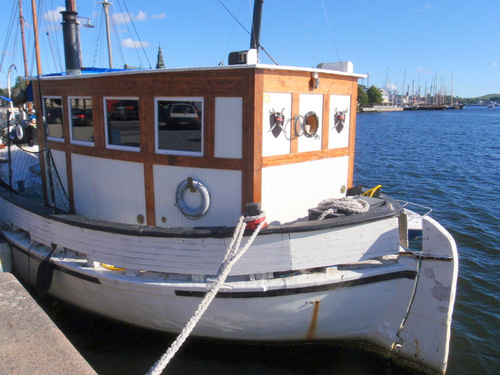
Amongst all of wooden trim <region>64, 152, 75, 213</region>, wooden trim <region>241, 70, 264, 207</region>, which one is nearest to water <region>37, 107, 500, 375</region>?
wooden trim <region>64, 152, 75, 213</region>

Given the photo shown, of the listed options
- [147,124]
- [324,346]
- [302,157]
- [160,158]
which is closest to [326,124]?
[302,157]

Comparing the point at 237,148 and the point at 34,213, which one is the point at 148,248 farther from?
the point at 34,213

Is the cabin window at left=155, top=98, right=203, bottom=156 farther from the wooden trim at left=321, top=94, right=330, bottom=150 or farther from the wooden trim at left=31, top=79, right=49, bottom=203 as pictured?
the wooden trim at left=31, top=79, right=49, bottom=203

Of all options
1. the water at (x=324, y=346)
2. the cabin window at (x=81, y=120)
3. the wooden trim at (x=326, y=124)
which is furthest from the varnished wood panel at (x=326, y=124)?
the cabin window at (x=81, y=120)

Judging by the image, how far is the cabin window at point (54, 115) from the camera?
7023 mm

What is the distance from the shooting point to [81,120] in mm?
6660

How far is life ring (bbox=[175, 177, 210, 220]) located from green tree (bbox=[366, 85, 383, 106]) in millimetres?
130693

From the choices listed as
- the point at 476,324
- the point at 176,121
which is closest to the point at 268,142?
the point at 176,121

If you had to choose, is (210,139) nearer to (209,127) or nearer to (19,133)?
(209,127)

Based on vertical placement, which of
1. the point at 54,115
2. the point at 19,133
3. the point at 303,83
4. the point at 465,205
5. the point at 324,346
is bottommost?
the point at 324,346

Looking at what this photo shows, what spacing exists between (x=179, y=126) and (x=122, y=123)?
107 cm

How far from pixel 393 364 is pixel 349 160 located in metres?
3.11

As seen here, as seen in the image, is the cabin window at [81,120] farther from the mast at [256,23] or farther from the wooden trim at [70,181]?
the mast at [256,23]

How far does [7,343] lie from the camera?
3.33 metres
